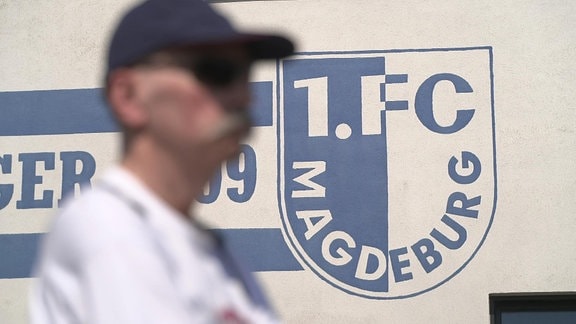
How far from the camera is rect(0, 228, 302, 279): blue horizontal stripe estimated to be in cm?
824

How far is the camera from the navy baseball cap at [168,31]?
1.66m

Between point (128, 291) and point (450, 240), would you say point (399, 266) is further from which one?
Result: point (128, 291)

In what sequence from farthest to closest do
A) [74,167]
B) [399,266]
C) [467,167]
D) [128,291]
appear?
[74,167] → [467,167] → [399,266] → [128,291]

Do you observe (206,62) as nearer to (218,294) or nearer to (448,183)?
(218,294)

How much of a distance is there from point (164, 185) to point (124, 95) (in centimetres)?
15

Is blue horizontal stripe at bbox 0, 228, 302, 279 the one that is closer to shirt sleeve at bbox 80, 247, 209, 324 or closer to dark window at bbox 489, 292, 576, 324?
dark window at bbox 489, 292, 576, 324

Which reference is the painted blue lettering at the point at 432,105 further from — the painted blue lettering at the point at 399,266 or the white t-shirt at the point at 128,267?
the white t-shirt at the point at 128,267

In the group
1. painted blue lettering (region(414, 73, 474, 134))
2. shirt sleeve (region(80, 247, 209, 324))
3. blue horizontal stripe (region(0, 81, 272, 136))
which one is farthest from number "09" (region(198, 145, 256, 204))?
shirt sleeve (region(80, 247, 209, 324))

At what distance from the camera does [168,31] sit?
5.45 feet

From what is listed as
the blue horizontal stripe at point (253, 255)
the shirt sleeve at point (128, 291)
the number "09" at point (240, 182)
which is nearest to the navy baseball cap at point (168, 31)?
the shirt sleeve at point (128, 291)

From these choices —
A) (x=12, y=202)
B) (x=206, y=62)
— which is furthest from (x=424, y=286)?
(x=206, y=62)

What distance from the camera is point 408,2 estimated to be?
8.62 m

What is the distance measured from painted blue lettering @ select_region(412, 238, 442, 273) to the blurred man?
643 cm

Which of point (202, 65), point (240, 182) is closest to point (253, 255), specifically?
point (240, 182)
